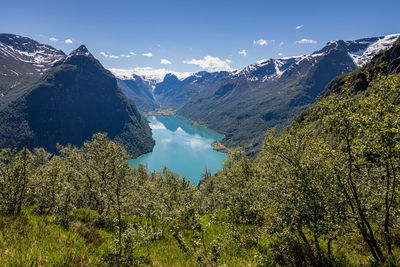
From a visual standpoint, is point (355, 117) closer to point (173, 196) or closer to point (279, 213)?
point (279, 213)

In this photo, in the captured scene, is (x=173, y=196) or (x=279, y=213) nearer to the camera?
(x=279, y=213)

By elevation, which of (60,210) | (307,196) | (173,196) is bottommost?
(173,196)

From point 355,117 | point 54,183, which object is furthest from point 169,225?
Answer: point 355,117

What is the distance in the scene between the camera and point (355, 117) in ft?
30.1

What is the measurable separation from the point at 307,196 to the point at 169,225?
13339 mm

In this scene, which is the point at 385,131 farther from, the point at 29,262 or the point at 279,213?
the point at 29,262

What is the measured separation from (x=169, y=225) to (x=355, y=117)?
1699 centimetres

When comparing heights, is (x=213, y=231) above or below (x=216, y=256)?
below

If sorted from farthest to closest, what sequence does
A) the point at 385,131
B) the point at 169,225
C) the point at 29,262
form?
the point at 169,225
the point at 385,131
the point at 29,262

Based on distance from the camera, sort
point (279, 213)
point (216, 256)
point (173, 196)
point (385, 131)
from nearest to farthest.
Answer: point (216, 256) → point (385, 131) → point (279, 213) → point (173, 196)

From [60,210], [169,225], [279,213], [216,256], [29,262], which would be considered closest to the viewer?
[29,262]

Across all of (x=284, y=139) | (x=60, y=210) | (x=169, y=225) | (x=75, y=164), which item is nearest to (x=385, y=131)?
(x=284, y=139)

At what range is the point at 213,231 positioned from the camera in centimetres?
1627

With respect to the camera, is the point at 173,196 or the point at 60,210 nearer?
the point at 60,210
